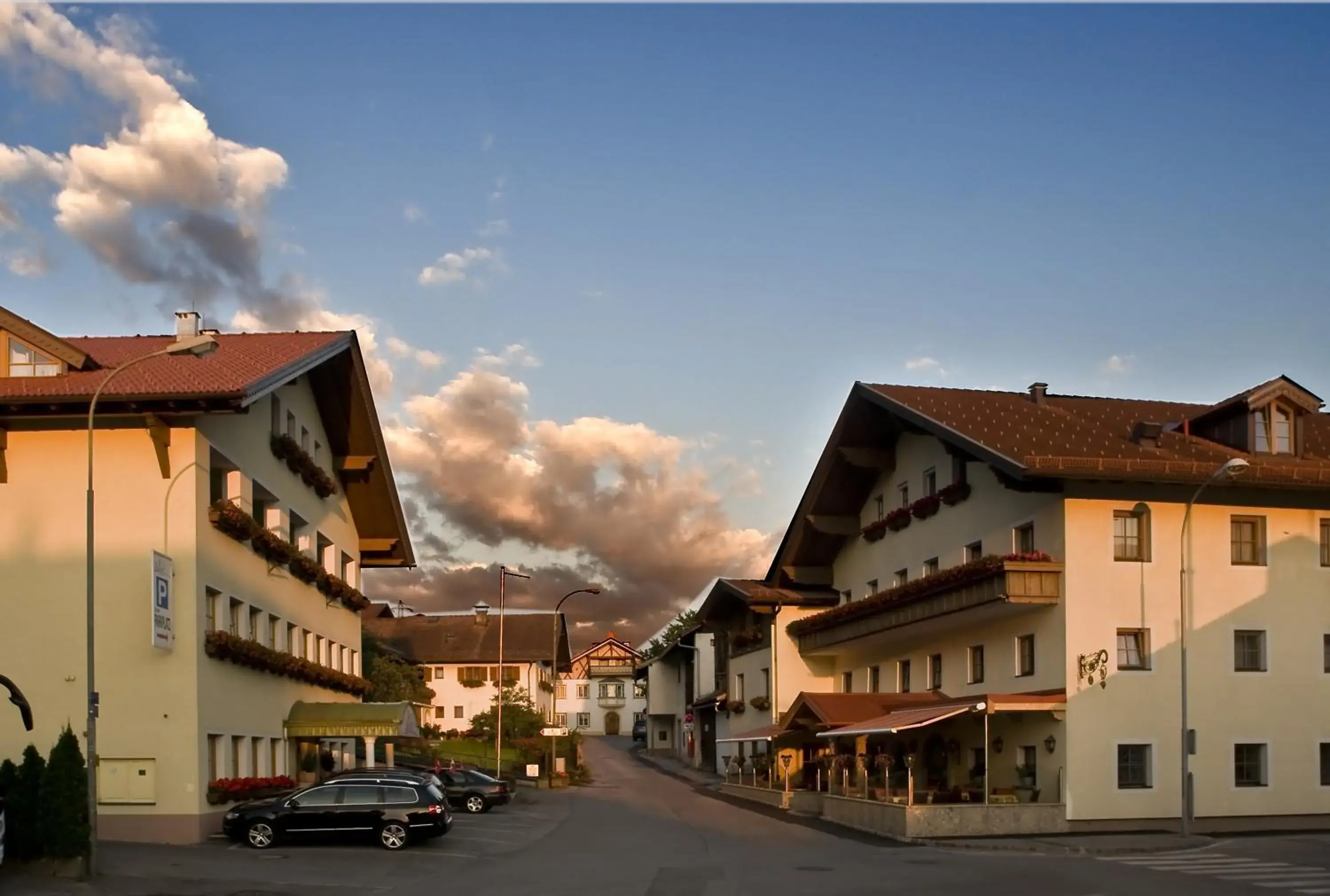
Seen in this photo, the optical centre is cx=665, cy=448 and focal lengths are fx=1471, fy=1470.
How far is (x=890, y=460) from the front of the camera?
166 feet

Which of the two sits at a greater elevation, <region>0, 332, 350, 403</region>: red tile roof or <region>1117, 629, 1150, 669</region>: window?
<region>0, 332, 350, 403</region>: red tile roof

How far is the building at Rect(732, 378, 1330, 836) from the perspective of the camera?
3669 cm

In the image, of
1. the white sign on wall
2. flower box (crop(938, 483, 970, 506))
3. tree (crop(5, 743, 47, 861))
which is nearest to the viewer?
tree (crop(5, 743, 47, 861))

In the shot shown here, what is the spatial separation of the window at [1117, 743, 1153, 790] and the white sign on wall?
22919mm

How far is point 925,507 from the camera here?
46156 mm

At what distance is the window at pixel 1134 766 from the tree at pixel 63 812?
24.4m

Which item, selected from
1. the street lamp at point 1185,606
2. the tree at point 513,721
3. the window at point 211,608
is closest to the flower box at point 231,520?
the window at point 211,608

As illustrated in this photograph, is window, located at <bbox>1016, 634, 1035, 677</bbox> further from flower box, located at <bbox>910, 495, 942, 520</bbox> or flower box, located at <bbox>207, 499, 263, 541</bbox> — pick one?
flower box, located at <bbox>207, 499, 263, 541</bbox>

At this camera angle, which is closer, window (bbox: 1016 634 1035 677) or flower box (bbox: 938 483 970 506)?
window (bbox: 1016 634 1035 677)

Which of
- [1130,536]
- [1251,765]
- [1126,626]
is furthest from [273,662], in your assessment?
[1251,765]

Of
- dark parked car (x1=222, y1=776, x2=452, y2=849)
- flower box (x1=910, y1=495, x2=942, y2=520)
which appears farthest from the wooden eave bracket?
flower box (x1=910, y1=495, x2=942, y2=520)

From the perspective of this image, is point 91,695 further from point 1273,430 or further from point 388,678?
point 388,678

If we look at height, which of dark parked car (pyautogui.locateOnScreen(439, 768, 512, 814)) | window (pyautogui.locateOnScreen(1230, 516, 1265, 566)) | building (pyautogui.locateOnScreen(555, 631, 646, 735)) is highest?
window (pyautogui.locateOnScreen(1230, 516, 1265, 566))

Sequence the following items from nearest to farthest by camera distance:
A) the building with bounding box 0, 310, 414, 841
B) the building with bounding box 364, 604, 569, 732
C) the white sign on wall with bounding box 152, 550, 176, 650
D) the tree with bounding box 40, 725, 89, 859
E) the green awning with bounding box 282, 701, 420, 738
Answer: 1. the tree with bounding box 40, 725, 89, 859
2. the white sign on wall with bounding box 152, 550, 176, 650
3. the building with bounding box 0, 310, 414, 841
4. the green awning with bounding box 282, 701, 420, 738
5. the building with bounding box 364, 604, 569, 732
